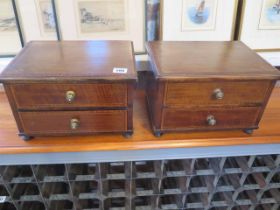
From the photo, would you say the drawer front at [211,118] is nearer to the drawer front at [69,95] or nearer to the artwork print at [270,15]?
the drawer front at [69,95]

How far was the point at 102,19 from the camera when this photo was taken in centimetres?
91

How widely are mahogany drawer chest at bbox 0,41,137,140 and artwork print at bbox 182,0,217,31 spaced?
286mm

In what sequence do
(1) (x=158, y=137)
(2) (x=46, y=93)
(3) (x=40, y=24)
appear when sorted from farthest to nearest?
(3) (x=40, y=24), (1) (x=158, y=137), (2) (x=46, y=93)

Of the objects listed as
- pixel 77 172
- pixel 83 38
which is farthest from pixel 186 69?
pixel 77 172

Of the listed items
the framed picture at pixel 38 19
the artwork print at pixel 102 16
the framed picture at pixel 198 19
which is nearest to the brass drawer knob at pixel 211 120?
the framed picture at pixel 198 19

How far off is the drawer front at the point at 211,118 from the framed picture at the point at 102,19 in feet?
1.20

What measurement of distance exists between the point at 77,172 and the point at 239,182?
0.61 metres

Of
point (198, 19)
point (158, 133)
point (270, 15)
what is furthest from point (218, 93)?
point (270, 15)

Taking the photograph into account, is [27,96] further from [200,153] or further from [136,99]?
[200,153]

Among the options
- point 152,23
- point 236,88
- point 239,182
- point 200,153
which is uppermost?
point 152,23

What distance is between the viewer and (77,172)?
0.91 meters

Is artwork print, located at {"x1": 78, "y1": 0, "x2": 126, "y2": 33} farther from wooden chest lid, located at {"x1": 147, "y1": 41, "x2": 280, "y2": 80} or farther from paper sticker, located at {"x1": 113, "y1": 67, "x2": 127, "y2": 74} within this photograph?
paper sticker, located at {"x1": 113, "y1": 67, "x2": 127, "y2": 74}

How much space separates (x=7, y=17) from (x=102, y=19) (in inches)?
13.2

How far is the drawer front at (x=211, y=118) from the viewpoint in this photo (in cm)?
74
